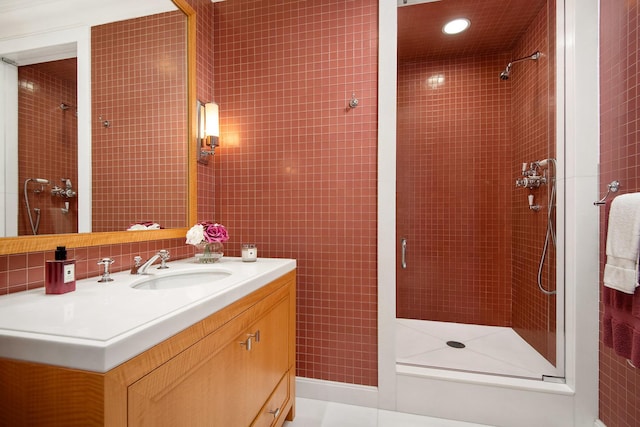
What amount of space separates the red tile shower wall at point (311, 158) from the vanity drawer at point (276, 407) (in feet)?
1.10

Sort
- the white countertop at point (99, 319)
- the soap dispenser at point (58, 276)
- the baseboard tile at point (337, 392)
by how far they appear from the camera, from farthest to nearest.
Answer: the baseboard tile at point (337, 392) → the soap dispenser at point (58, 276) → the white countertop at point (99, 319)

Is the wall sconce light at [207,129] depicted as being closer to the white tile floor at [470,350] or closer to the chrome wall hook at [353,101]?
the chrome wall hook at [353,101]

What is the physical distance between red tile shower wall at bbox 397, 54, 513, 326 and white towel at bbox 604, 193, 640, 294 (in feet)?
3.91

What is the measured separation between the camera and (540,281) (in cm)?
182

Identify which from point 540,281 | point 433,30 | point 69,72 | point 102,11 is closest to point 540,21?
point 433,30

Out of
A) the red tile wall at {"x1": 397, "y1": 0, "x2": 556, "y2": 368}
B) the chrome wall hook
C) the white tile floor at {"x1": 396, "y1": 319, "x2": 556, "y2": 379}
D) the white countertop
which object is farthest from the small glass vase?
the red tile wall at {"x1": 397, "y1": 0, "x2": 556, "y2": 368}

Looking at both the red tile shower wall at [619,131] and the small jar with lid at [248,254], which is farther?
the small jar with lid at [248,254]

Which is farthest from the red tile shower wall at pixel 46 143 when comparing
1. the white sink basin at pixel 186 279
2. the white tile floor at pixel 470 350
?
the white tile floor at pixel 470 350

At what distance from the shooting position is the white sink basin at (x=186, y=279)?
1.23 metres

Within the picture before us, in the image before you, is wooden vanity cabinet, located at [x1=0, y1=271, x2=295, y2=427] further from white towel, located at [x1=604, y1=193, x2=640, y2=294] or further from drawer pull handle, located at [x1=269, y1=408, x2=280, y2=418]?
white towel, located at [x1=604, y1=193, x2=640, y2=294]

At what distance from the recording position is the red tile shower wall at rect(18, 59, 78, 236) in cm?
89

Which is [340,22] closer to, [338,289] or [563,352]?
[338,289]

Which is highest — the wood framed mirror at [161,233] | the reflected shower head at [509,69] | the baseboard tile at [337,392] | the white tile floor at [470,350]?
the reflected shower head at [509,69]

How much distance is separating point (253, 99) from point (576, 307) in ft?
6.95
